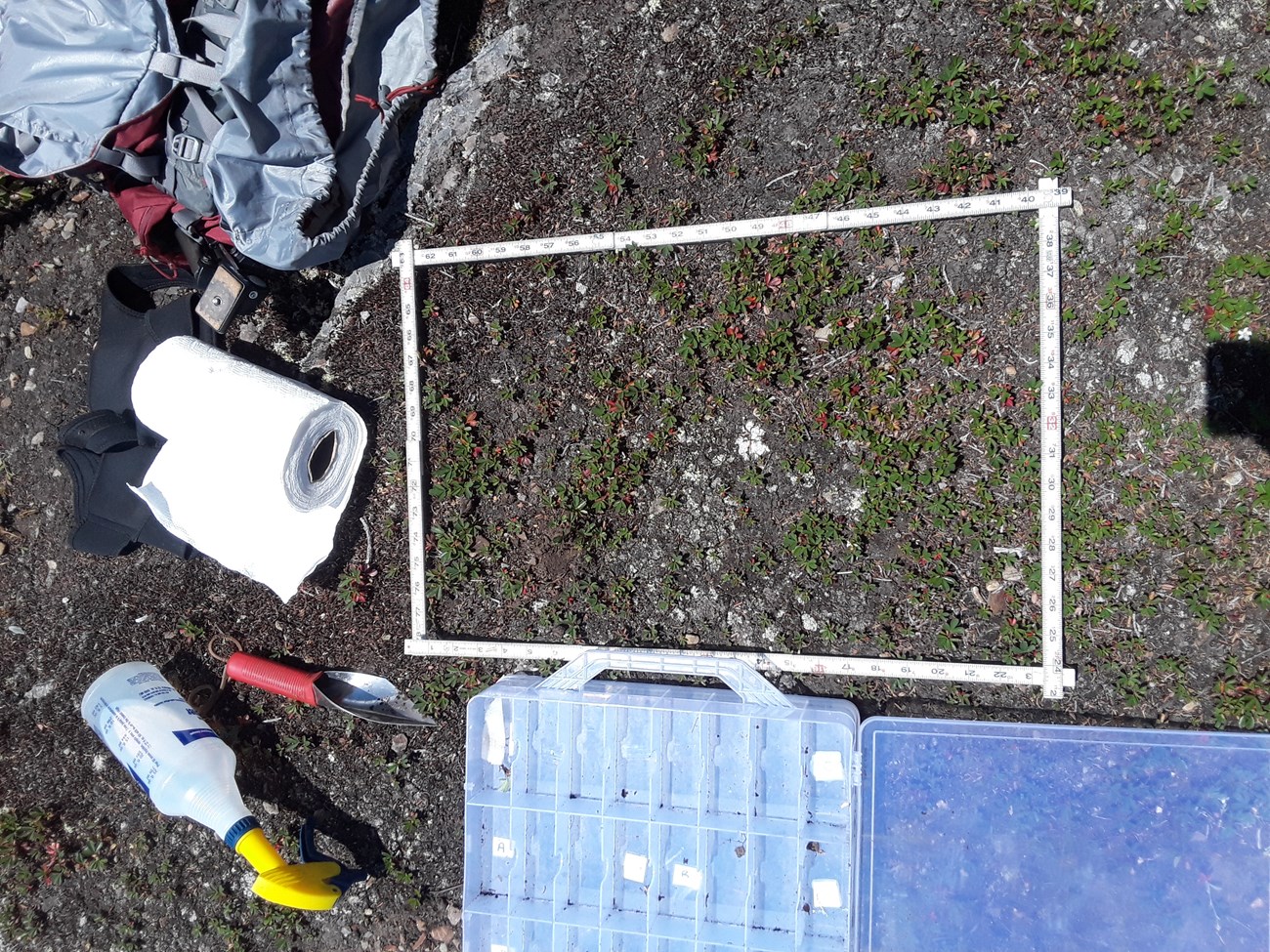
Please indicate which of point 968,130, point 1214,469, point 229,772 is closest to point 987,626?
point 1214,469

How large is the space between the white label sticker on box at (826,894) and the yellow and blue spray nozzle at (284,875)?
6.69 ft

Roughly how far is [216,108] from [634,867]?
12.0 ft

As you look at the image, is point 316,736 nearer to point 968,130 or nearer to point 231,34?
point 231,34

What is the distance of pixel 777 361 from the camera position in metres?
3.26

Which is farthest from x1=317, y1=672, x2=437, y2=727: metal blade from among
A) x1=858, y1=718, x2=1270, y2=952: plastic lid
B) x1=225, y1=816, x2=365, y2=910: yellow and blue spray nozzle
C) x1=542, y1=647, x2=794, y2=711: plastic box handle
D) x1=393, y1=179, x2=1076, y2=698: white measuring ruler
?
x1=858, y1=718, x2=1270, y2=952: plastic lid

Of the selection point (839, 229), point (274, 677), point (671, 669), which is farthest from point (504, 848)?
point (839, 229)

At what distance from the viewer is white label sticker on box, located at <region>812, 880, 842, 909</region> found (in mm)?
2938

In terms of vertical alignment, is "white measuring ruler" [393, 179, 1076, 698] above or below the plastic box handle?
above

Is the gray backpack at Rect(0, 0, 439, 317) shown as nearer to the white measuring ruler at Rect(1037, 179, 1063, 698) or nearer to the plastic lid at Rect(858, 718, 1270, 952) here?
the white measuring ruler at Rect(1037, 179, 1063, 698)

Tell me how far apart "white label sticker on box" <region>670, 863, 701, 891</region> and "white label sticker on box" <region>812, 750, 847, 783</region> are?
63 cm

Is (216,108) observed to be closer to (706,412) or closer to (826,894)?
(706,412)

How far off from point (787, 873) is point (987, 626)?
1319 millimetres

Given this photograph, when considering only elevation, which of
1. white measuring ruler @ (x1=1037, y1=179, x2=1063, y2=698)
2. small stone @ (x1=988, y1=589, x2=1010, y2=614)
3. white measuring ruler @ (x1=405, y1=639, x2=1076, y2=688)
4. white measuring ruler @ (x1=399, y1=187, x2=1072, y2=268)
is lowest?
white measuring ruler @ (x1=405, y1=639, x2=1076, y2=688)

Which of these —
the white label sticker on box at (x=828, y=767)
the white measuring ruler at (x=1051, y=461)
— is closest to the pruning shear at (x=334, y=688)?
the white label sticker on box at (x=828, y=767)
